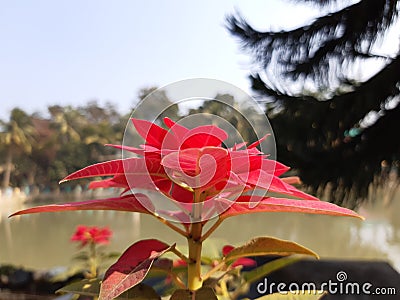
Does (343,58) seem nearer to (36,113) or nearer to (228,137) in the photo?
(228,137)

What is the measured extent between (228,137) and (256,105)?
2 cm

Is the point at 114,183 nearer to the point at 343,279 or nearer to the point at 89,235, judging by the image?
the point at 343,279

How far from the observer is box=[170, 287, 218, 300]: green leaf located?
166 mm

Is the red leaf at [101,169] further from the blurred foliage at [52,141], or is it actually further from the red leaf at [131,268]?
the blurred foliage at [52,141]

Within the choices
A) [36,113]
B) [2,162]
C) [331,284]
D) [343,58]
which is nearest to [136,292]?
[331,284]

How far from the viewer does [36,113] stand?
8.14m

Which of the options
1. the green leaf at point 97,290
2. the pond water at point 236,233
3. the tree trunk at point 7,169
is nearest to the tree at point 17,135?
the tree trunk at point 7,169

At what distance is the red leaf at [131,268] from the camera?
143 millimetres

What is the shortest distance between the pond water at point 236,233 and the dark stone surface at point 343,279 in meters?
2.18

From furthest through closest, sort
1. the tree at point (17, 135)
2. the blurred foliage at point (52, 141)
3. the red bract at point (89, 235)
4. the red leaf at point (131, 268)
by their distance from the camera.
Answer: the tree at point (17, 135), the blurred foliage at point (52, 141), the red bract at point (89, 235), the red leaf at point (131, 268)

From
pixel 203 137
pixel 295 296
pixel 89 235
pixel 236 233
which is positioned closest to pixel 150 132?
pixel 203 137

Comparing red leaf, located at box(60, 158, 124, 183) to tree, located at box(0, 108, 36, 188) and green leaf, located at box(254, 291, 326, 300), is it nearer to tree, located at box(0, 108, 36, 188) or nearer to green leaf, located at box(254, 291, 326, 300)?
green leaf, located at box(254, 291, 326, 300)

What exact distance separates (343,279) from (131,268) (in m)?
0.68

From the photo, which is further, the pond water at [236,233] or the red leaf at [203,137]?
the pond water at [236,233]
